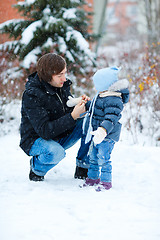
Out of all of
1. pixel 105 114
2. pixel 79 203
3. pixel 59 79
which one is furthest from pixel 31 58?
pixel 79 203

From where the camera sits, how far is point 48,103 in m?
Answer: 2.75

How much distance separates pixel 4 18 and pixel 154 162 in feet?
14.7

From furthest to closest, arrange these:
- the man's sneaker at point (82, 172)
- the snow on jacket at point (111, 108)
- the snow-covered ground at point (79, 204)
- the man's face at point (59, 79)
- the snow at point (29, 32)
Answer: the snow at point (29, 32), the man's sneaker at point (82, 172), the man's face at point (59, 79), the snow on jacket at point (111, 108), the snow-covered ground at point (79, 204)

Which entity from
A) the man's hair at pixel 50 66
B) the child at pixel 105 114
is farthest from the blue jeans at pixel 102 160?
the man's hair at pixel 50 66

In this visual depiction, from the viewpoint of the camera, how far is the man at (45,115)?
2625 mm

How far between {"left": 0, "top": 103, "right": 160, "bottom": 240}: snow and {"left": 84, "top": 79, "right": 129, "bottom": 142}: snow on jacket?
0.62m

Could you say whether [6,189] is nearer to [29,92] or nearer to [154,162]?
[29,92]

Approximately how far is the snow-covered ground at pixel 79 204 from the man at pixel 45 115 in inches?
11.8

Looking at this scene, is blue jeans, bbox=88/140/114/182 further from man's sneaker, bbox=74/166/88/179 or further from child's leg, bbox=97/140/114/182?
man's sneaker, bbox=74/166/88/179

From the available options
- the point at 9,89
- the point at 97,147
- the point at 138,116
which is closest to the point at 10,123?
the point at 9,89

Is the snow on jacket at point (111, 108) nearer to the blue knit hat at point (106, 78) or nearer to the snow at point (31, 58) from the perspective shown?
the blue knit hat at point (106, 78)

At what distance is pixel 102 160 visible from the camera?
2.61 m

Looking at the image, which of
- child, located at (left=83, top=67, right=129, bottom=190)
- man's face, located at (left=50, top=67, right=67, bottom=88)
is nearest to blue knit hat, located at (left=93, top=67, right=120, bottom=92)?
child, located at (left=83, top=67, right=129, bottom=190)

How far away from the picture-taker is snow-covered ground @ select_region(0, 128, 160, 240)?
6.06 ft
